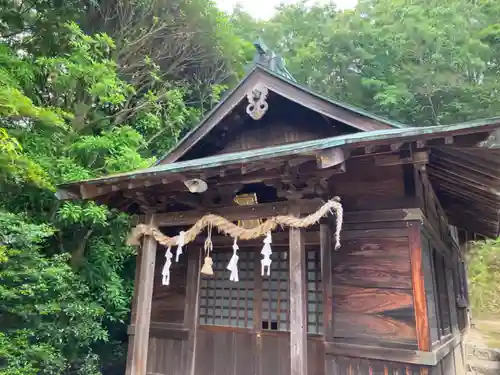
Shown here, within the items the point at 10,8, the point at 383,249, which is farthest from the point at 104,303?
the point at 10,8

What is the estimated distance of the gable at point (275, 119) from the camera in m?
5.78

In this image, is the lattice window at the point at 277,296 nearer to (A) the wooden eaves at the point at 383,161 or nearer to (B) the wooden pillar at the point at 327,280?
(B) the wooden pillar at the point at 327,280

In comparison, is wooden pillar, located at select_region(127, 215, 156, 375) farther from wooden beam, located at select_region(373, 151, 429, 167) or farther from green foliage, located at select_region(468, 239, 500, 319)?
green foliage, located at select_region(468, 239, 500, 319)

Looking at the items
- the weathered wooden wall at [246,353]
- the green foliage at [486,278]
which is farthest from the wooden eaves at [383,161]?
the green foliage at [486,278]

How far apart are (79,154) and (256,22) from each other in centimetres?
1761

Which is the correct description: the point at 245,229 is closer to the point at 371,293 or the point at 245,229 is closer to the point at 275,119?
the point at 371,293

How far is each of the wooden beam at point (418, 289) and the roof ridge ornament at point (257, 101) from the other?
2.93 metres

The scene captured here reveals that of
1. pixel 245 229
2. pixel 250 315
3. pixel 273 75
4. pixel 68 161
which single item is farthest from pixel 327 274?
pixel 68 161

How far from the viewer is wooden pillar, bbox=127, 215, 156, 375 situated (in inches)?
199

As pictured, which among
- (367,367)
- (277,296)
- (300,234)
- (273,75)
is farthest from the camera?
(273,75)

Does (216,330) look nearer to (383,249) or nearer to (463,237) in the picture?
(383,249)

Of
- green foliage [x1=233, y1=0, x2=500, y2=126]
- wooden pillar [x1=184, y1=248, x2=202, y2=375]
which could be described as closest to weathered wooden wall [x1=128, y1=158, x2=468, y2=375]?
wooden pillar [x1=184, y1=248, x2=202, y2=375]

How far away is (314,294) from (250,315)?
1.16 meters

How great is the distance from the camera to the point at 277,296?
5.89m
